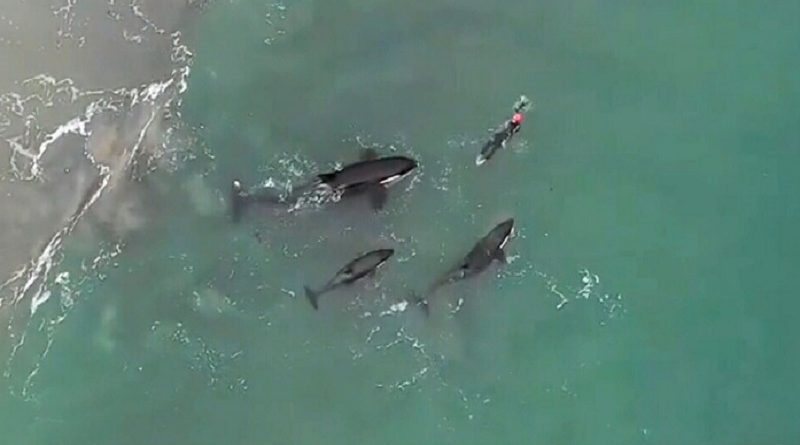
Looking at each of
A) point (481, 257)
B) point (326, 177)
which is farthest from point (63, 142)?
point (481, 257)

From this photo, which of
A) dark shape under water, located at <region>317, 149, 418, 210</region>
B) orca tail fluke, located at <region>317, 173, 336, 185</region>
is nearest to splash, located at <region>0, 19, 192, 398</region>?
orca tail fluke, located at <region>317, 173, 336, 185</region>

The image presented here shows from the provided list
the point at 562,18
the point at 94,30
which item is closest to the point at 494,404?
the point at 562,18

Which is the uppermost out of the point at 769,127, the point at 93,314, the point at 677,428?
the point at 769,127

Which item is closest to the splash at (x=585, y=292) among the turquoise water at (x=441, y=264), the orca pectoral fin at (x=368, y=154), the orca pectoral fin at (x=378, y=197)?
the turquoise water at (x=441, y=264)

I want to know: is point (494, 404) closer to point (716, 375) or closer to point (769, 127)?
point (716, 375)

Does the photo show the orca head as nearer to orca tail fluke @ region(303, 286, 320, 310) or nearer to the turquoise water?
the turquoise water

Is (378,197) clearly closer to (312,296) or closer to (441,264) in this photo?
(441,264)

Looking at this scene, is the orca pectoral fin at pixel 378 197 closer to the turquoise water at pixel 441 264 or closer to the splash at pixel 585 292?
the turquoise water at pixel 441 264
